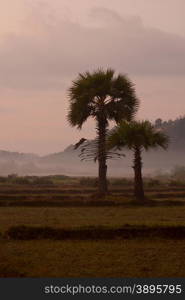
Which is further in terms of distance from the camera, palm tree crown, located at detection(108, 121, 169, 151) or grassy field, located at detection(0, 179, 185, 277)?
palm tree crown, located at detection(108, 121, 169, 151)

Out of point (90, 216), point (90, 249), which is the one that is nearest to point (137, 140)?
point (90, 216)

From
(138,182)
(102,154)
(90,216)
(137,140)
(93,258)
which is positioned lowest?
(93,258)

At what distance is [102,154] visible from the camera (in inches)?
1037

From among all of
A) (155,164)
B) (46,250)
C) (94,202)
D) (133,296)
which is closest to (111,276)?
(133,296)

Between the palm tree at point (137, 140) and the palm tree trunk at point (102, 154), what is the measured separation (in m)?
3.06

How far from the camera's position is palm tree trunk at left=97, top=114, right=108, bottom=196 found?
26141 millimetres

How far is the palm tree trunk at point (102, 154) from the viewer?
26.1 metres

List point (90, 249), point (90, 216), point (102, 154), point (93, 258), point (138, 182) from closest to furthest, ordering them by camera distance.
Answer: point (93, 258), point (90, 249), point (90, 216), point (138, 182), point (102, 154)

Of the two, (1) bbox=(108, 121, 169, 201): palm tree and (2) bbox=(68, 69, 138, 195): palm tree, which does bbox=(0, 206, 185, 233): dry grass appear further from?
(2) bbox=(68, 69, 138, 195): palm tree

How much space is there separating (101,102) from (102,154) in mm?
2855

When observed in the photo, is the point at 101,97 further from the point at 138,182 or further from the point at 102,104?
the point at 138,182

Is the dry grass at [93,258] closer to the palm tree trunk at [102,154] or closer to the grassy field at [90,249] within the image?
the grassy field at [90,249]

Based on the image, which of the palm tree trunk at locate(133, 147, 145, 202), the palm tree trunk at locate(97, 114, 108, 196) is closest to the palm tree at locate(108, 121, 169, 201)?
the palm tree trunk at locate(133, 147, 145, 202)

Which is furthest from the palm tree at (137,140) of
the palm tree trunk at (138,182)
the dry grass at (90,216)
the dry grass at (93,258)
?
the dry grass at (93,258)
